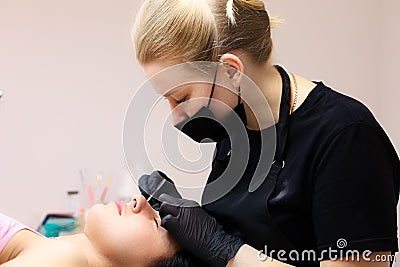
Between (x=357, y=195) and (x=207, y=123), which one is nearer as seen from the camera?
(x=357, y=195)

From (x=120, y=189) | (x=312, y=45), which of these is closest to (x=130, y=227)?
(x=120, y=189)

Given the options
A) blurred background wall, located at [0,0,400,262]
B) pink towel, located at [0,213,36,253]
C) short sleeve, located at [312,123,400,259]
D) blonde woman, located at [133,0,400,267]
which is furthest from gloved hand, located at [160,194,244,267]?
blurred background wall, located at [0,0,400,262]

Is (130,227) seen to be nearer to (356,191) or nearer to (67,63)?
(356,191)

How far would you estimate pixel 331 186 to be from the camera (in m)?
1.12

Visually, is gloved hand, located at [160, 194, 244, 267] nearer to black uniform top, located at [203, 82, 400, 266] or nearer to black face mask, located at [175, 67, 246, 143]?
black uniform top, located at [203, 82, 400, 266]

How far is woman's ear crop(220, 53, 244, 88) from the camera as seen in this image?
1179mm

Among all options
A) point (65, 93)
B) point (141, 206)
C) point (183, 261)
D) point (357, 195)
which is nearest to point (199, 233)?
point (183, 261)

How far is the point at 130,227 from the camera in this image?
1.43 m

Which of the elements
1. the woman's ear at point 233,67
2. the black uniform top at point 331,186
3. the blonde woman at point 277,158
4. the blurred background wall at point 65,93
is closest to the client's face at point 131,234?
the blonde woman at point 277,158

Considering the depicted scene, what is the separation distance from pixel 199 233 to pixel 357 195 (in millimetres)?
369

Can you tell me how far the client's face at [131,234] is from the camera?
1.41 meters

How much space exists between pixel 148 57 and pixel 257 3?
266 mm
